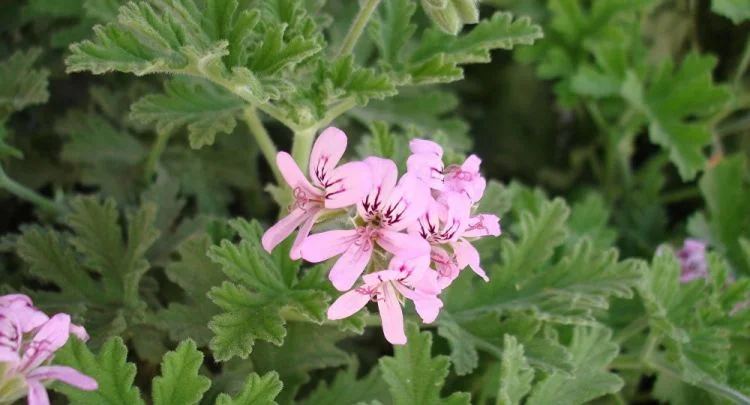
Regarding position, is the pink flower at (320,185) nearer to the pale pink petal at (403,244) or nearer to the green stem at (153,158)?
the pale pink petal at (403,244)

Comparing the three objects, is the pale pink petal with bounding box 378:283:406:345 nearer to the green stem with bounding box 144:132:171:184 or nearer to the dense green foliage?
the dense green foliage

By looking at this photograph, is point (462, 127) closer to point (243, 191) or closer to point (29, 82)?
point (243, 191)

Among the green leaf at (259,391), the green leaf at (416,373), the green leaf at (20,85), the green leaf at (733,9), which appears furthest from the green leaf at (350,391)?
the green leaf at (733,9)

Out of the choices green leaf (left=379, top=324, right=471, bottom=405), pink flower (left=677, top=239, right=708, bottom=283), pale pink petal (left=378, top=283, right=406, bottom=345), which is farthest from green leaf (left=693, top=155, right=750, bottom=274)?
pale pink petal (left=378, top=283, right=406, bottom=345)

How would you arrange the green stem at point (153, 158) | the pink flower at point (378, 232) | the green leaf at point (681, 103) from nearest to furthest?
the pink flower at point (378, 232), the green stem at point (153, 158), the green leaf at point (681, 103)

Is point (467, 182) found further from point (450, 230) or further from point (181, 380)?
point (181, 380)

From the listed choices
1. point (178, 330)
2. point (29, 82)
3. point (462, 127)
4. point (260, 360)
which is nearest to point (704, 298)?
point (462, 127)
